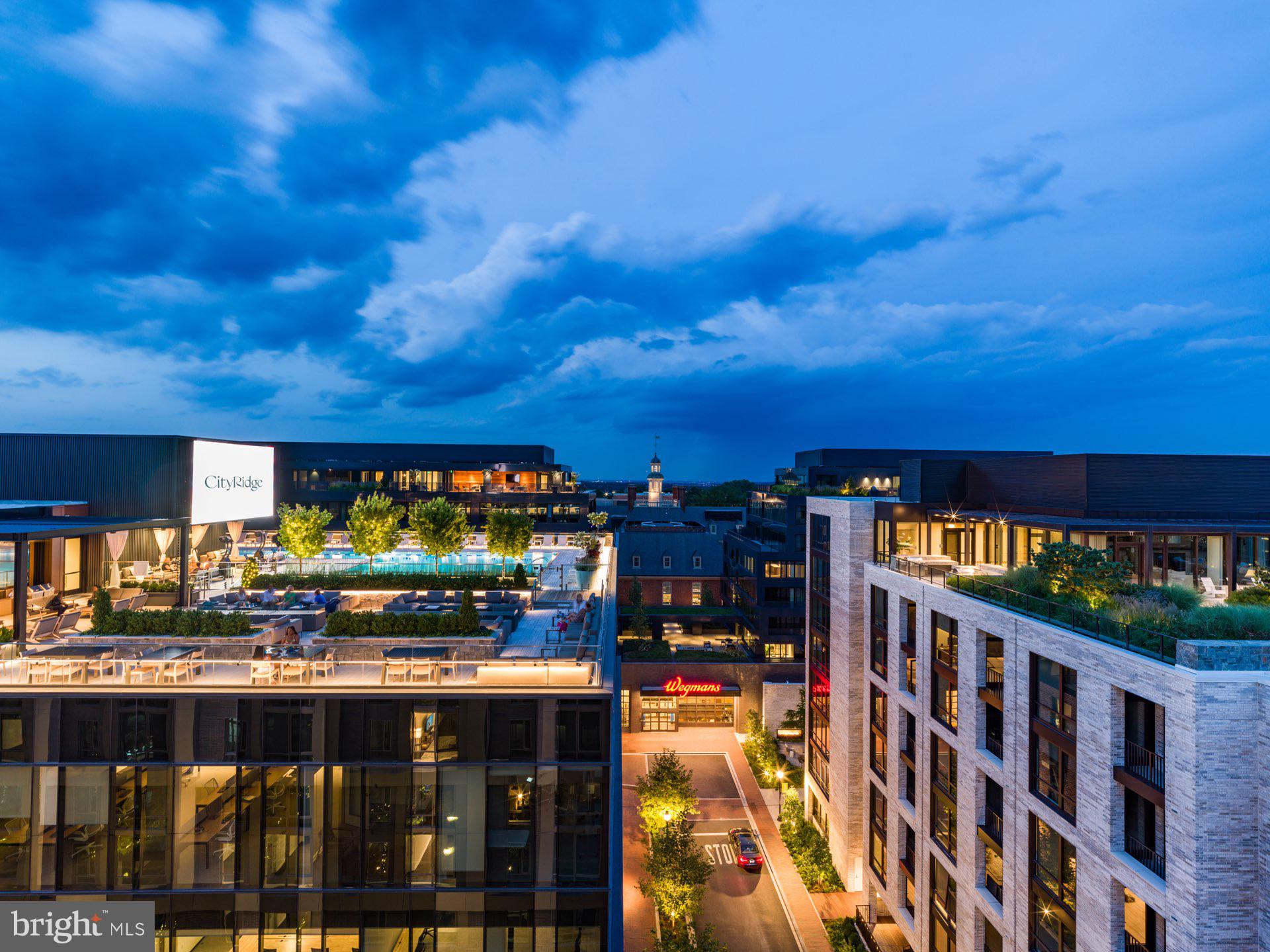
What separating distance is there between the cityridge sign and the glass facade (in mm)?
281

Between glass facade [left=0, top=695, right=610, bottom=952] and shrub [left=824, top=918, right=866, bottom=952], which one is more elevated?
glass facade [left=0, top=695, right=610, bottom=952]

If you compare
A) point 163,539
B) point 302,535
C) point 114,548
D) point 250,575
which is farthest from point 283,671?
point 163,539

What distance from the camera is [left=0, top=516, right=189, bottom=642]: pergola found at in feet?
53.8

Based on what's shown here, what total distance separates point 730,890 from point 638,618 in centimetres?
2468

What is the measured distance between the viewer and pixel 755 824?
3469 centimetres

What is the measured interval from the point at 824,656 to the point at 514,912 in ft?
85.5

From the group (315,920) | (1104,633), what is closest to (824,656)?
(1104,633)

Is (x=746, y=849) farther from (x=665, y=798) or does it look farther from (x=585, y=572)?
(x=585, y=572)

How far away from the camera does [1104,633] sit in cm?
1527

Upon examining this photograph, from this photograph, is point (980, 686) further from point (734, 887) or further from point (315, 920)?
point (315, 920)

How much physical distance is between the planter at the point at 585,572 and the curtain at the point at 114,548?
18.5 meters

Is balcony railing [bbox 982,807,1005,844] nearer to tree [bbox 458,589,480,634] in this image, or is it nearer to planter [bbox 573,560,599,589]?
planter [bbox 573,560,599,589]

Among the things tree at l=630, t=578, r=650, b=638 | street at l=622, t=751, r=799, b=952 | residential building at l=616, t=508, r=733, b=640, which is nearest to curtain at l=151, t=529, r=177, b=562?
street at l=622, t=751, r=799, b=952

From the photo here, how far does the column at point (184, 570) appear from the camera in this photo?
74.4 feet
